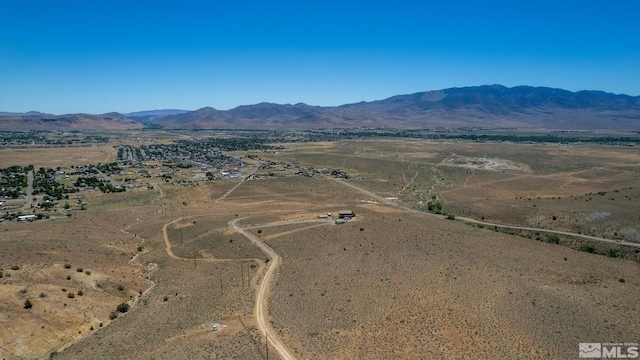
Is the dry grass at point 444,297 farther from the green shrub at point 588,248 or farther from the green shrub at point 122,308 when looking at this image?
the green shrub at point 122,308

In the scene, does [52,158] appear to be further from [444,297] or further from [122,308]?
[444,297]

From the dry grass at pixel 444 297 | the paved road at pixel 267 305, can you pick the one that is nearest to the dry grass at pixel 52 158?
the paved road at pixel 267 305

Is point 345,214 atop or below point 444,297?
atop

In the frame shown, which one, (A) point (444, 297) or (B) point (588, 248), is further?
(B) point (588, 248)

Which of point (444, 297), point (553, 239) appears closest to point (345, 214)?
point (444, 297)

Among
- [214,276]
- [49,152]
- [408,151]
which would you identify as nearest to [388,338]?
[214,276]

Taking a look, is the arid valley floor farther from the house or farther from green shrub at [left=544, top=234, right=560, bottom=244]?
the house

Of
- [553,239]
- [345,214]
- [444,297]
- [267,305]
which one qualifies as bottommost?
[267,305]
